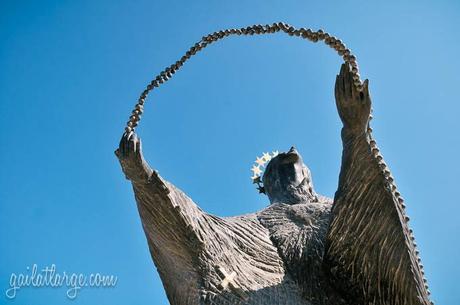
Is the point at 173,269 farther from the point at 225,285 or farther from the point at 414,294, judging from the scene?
the point at 414,294

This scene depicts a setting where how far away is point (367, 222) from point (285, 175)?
5.81 ft

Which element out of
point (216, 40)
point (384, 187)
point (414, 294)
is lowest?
point (414, 294)

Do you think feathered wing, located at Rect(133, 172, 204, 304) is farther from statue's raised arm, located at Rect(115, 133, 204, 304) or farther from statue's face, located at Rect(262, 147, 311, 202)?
statue's face, located at Rect(262, 147, 311, 202)

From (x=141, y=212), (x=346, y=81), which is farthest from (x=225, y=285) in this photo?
(x=346, y=81)

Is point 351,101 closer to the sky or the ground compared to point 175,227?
closer to the sky

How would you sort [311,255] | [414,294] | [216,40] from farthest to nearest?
[311,255] → [216,40] → [414,294]

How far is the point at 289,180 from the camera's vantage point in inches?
219

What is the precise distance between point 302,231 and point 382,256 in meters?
0.88

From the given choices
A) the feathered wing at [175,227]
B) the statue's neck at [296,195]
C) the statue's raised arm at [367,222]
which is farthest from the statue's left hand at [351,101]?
the statue's neck at [296,195]

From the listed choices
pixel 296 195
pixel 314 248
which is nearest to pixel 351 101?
pixel 314 248

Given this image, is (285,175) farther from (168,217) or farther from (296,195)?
(168,217)

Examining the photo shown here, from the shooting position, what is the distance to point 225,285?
3889mm

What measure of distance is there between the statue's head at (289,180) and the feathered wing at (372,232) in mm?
1370

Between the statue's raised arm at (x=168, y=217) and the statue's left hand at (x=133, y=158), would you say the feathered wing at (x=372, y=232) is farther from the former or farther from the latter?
the statue's left hand at (x=133, y=158)
